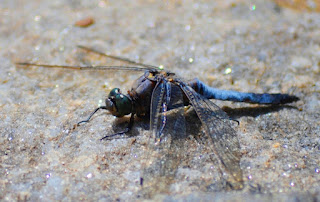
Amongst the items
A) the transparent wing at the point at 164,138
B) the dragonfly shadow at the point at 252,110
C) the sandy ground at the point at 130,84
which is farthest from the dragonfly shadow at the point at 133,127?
the dragonfly shadow at the point at 252,110

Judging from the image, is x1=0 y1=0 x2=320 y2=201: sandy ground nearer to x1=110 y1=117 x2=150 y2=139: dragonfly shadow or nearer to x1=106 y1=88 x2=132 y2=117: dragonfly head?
x1=110 y1=117 x2=150 y2=139: dragonfly shadow

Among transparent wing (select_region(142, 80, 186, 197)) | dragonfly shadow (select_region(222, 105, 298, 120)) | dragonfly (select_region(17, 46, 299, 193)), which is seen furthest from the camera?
dragonfly shadow (select_region(222, 105, 298, 120))

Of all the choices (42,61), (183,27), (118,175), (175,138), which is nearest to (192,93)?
(175,138)

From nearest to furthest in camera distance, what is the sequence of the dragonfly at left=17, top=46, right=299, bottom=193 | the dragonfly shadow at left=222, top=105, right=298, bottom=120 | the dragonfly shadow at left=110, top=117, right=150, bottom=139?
the dragonfly at left=17, top=46, right=299, bottom=193
the dragonfly shadow at left=110, top=117, right=150, bottom=139
the dragonfly shadow at left=222, top=105, right=298, bottom=120

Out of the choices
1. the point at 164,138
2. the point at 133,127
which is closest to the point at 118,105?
the point at 133,127

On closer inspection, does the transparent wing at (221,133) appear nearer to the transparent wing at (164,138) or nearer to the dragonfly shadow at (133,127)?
the transparent wing at (164,138)

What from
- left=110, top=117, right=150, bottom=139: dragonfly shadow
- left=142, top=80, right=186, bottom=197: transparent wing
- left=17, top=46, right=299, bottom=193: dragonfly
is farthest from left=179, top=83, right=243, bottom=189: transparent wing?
left=110, top=117, right=150, bottom=139: dragonfly shadow
